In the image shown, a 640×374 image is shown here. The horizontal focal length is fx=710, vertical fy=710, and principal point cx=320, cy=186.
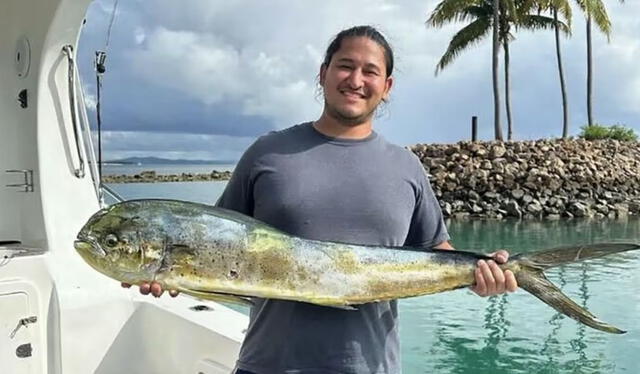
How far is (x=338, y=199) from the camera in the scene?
174cm

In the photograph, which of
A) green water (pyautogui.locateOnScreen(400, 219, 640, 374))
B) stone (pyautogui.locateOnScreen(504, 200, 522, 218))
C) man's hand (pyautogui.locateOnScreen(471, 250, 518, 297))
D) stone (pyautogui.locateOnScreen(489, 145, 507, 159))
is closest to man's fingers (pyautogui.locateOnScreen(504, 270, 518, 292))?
man's hand (pyautogui.locateOnScreen(471, 250, 518, 297))

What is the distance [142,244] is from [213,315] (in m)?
1.98

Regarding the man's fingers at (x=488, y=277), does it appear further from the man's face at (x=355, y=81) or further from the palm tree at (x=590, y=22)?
the palm tree at (x=590, y=22)

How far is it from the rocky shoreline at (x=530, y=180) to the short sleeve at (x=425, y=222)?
18941mm

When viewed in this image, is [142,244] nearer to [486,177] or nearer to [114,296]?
[114,296]

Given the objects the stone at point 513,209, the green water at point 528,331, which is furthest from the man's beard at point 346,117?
the stone at point 513,209

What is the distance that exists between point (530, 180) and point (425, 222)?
20.6 meters

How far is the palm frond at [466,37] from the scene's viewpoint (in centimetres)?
2528

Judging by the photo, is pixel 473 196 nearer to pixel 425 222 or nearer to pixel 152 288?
pixel 425 222

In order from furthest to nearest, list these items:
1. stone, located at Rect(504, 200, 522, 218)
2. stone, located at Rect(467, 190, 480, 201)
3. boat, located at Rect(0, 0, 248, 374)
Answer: stone, located at Rect(467, 190, 480, 201)
stone, located at Rect(504, 200, 522, 218)
boat, located at Rect(0, 0, 248, 374)

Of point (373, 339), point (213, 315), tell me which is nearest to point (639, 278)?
point (213, 315)

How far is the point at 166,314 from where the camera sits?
11.0ft

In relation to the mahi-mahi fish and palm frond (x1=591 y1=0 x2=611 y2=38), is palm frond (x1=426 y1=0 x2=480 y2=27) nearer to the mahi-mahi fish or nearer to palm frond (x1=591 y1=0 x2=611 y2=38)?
palm frond (x1=591 y1=0 x2=611 y2=38)

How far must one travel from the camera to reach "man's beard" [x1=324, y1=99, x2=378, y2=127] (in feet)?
5.84
